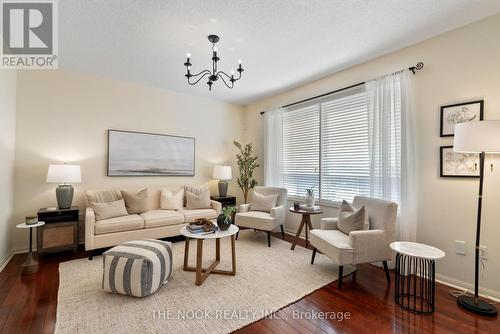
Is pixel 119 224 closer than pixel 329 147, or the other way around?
pixel 119 224

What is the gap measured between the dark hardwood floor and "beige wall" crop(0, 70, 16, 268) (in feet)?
2.18

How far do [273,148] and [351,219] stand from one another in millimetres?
2474

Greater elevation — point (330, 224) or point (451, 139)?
point (451, 139)

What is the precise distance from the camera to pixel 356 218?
275 cm

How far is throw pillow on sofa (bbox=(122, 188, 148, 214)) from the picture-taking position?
382 centimetres

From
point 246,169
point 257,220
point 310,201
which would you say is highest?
point 246,169

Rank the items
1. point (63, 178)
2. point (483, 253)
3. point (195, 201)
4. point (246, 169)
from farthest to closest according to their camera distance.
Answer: point (246, 169) < point (195, 201) < point (63, 178) < point (483, 253)

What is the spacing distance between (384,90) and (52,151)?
4.93 meters

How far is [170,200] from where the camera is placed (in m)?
4.19

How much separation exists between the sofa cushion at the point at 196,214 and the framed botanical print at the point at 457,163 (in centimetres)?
337

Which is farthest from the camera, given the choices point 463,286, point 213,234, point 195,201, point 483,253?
point 195,201

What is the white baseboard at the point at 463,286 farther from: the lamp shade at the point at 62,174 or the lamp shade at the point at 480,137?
the lamp shade at the point at 62,174

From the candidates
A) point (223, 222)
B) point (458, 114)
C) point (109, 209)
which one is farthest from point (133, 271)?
point (458, 114)

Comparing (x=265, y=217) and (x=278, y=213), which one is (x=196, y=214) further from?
(x=278, y=213)
